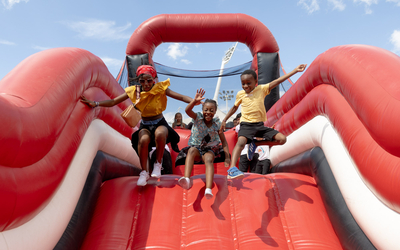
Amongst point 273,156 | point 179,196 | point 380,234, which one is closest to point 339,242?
point 380,234

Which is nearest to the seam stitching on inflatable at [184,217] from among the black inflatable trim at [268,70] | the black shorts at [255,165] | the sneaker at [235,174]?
→ the sneaker at [235,174]

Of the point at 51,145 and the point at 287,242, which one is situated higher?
the point at 51,145

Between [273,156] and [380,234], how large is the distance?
2.07 meters

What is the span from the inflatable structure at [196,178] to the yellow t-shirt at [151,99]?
0.35 m

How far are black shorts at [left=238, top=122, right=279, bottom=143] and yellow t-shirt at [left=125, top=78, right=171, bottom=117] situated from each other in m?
0.83

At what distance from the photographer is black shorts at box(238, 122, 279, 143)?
2.60 m

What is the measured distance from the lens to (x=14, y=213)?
4.28 ft

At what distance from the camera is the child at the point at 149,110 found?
2.44 metres

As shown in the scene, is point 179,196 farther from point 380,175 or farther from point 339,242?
point 380,175

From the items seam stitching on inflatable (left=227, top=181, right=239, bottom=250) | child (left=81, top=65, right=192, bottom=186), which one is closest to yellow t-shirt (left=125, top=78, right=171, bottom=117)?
child (left=81, top=65, right=192, bottom=186)

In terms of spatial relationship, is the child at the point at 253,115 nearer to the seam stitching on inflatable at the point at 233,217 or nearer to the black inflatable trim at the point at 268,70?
the seam stitching on inflatable at the point at 233,217

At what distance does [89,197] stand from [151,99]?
0.97 metres

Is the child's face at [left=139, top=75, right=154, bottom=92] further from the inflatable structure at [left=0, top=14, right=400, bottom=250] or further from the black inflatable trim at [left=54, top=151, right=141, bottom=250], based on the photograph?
the black inflatable trim at [left=54, top=151, right=141, bottom=250]

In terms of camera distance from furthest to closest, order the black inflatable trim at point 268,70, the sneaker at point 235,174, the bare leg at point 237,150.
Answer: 1. the black inflatable trim at point 268,70
2. the bare leg at point 237,150
3. the sneaker at point 235,174
